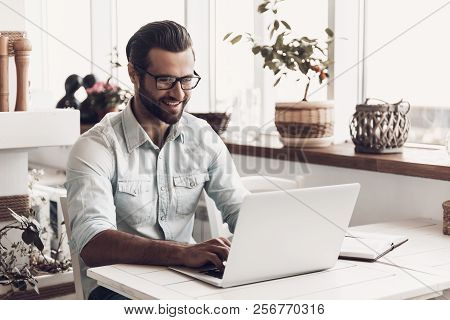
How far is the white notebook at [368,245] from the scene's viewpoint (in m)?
1.84

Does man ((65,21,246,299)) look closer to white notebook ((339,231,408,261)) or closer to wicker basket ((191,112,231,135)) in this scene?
white notebook ((339,231,408,261))

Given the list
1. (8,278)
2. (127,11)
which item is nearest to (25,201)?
(8,278)

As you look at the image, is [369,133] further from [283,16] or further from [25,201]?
[25,201]

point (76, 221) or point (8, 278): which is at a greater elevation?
point (76, 221)

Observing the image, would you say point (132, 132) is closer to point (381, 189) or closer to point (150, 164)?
point (150, 164)

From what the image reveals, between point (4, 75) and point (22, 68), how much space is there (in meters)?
0.06

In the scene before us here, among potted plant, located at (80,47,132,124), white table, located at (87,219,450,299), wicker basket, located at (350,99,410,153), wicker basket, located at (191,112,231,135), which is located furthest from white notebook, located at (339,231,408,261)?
potted plant, located at (80,47,132,124)

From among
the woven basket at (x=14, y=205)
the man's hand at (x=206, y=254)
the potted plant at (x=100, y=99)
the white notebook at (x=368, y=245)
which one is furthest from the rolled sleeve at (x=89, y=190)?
the potted plant at (x=100, y=99)

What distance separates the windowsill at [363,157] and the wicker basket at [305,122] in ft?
0.14

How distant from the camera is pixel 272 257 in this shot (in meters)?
1.62

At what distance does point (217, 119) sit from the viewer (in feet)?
10.7

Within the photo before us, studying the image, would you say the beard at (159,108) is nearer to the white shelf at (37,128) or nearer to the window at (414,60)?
the white shelf at (37,128)
